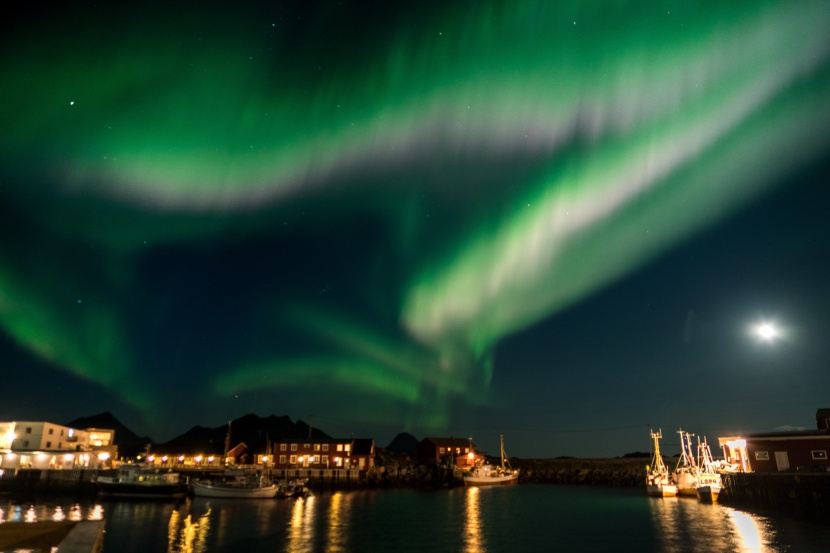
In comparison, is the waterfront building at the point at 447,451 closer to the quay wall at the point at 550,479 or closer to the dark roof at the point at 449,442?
the dark roof at the point at 449,442

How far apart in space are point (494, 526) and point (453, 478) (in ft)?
244

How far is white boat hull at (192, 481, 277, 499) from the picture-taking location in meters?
80.2

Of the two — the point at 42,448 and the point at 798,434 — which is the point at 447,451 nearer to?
the point at 798,434

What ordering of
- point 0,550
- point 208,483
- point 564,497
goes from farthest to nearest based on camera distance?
1. point 564,497
2. point 208,483
3. point 0,550

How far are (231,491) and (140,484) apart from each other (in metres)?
12.7

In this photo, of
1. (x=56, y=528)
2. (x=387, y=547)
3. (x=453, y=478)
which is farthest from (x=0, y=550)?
(x=453, y=478)

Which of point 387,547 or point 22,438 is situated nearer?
point 387,547

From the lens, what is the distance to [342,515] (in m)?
61.7

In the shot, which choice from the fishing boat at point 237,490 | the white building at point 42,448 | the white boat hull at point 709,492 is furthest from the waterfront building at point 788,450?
the white building at point 42,448

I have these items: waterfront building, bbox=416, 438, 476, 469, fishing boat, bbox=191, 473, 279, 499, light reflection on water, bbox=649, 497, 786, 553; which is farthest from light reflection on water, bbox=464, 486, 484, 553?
waterfront building, bbox=416, 438, 476, 469

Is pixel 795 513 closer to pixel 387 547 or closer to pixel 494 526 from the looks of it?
pixel 494 526

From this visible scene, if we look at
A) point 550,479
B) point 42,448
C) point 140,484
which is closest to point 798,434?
point 550,479

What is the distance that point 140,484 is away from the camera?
75562 mm

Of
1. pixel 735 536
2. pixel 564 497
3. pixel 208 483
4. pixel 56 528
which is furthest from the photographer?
pixel 564 497
